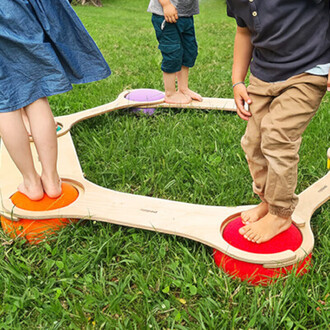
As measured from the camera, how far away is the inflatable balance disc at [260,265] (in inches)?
65.0

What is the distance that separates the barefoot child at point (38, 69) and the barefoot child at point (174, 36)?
4.22ft

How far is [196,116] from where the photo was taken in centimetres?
320

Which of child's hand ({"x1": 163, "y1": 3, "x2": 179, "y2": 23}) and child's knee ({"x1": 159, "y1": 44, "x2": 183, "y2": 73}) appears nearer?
child's hand ({"x1": 163, "y1": 3, "x2": 179, "y2": 23})

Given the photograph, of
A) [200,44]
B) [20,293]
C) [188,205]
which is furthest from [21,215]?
[200,44]

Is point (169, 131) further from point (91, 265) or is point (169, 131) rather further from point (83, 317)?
point (83, 317)

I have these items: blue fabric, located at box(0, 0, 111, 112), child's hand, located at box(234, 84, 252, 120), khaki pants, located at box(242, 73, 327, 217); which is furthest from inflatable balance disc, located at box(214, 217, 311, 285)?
blue fabric, located at box(0, 0, 111, 112)

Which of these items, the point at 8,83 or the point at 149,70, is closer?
the point at 8,83

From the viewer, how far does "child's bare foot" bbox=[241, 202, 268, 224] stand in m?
1.83

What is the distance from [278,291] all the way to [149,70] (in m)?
3.44

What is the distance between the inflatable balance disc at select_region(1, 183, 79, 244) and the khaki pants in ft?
3.20

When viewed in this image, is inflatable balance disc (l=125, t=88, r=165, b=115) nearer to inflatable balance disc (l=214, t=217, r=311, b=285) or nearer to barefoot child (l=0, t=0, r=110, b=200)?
barefoot child (l=0, t=0, r=110, b=200)

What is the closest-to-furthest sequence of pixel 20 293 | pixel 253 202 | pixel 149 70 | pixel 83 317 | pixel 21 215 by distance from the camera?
pixel 83 317 → pixel 20 293 → pixel 21 215 → pixel 253 202 → pixel 149 70

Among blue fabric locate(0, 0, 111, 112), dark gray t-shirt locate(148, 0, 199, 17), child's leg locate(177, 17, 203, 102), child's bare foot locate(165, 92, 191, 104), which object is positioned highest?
blue fabric locate(0, 0, 111, 112)

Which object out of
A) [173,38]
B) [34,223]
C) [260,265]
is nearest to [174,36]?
[173,38]
